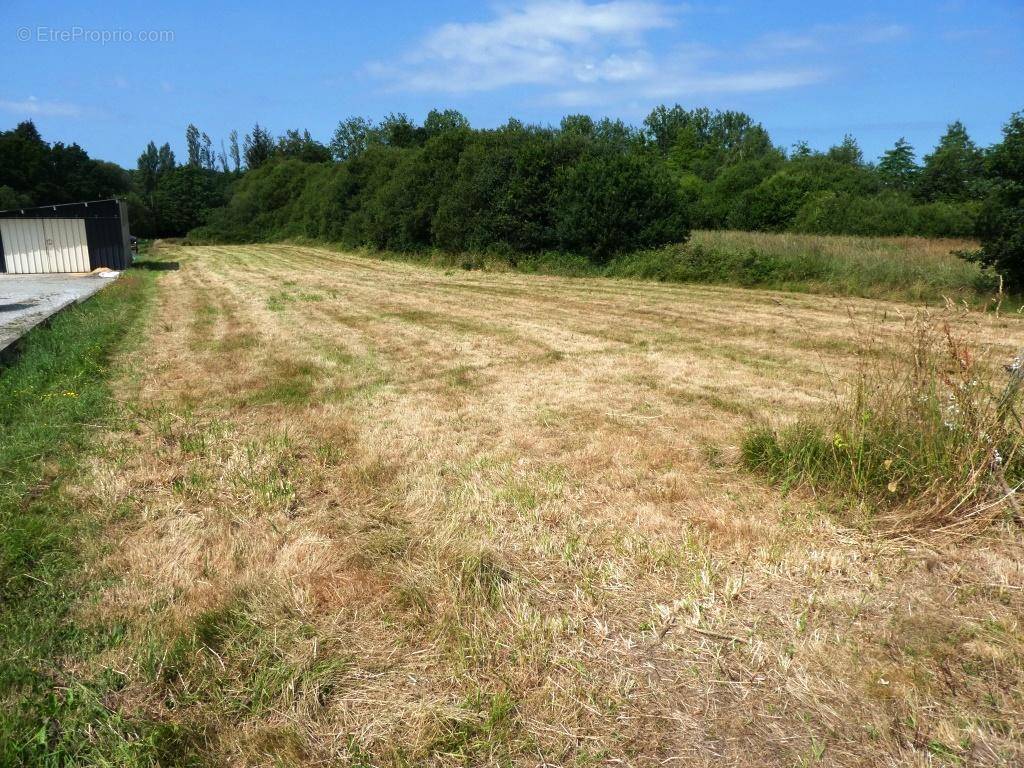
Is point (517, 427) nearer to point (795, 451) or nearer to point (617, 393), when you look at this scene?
point (617, 393)

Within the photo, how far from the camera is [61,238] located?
21.0m

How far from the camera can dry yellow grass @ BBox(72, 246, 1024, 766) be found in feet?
6.86

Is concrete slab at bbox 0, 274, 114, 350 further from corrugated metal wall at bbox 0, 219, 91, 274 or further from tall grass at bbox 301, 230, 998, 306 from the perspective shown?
tall grass at bbox 301, 230, 998, 306

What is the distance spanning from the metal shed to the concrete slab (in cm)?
100

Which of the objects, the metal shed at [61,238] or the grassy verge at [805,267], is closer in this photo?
the grassy verge at [805,267]

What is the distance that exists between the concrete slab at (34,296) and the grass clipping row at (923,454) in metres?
8.08

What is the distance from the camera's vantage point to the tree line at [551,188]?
20.0 m

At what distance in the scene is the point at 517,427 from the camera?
16.8 ft

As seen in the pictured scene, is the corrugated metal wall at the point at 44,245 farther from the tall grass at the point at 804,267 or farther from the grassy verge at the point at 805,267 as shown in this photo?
the grassy verge at the point at 805,267

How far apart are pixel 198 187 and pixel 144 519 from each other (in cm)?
6853

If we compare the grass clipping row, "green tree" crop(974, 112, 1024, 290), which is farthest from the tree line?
the grass clipping row

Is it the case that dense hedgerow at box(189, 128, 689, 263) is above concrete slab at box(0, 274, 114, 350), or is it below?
above

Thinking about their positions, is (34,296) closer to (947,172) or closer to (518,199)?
(518,199)

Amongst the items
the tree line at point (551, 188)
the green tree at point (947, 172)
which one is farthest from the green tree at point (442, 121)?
the green tree at point (947, 172)
